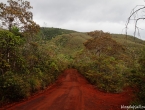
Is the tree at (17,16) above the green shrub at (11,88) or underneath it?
above

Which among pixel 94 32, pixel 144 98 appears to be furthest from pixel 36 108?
pixel 94 32

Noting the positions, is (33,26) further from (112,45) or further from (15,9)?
(112,45)

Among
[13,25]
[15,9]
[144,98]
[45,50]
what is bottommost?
[144,98]

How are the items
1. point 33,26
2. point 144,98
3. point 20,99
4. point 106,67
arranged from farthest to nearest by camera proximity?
1. point 106,67
2. point 33,26
3. point 20,99
4. point 144,98

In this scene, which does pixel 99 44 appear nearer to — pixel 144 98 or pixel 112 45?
pixel 112 45

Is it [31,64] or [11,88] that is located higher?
[31,64]

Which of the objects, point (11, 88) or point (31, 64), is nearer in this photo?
point (11, 88)

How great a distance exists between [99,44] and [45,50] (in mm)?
9311

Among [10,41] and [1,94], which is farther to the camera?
[10,41]

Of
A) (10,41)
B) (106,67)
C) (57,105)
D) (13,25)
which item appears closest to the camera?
(57,105)

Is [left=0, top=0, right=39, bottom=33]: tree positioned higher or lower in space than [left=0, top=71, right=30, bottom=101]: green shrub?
higher

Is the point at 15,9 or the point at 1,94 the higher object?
the point at 15,9

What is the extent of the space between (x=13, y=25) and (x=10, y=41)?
13.2 ft

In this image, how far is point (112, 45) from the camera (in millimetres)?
26859
